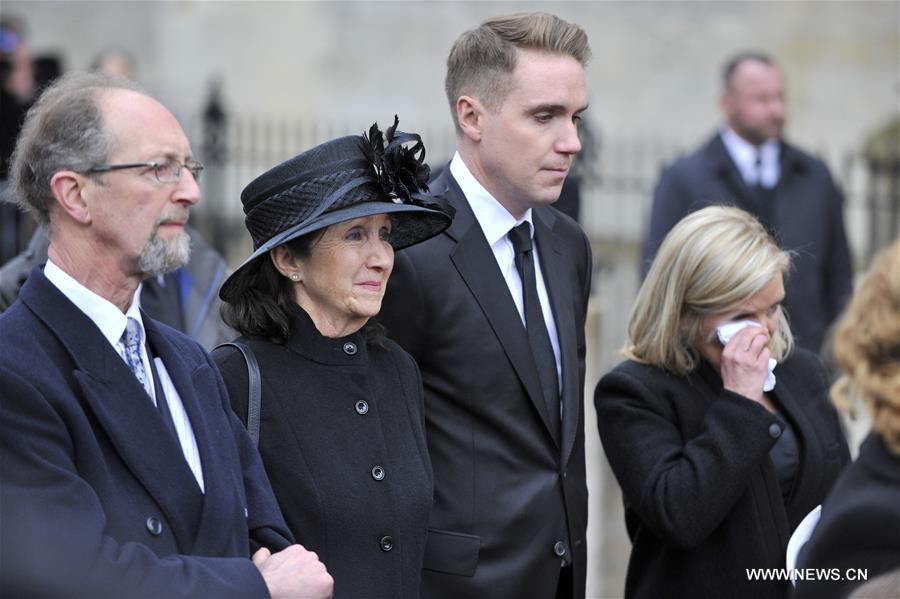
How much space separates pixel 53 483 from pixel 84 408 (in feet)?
0.72

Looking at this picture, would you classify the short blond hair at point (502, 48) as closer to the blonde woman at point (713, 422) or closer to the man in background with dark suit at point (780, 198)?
the blonde woman at point (713, 422)

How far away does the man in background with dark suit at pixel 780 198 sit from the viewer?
24.2 ft

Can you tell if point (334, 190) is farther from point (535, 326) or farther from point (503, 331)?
point (535, 326)

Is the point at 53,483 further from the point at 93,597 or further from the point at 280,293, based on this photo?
the point at 280,293

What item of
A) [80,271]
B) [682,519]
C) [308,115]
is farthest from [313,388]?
[308,115]

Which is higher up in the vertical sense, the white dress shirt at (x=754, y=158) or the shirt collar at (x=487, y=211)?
the shirt collar at (x=487, y=211)

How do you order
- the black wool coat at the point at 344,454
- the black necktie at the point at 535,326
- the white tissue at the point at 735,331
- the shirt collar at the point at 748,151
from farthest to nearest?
the shirt collar at the point at 748,151 < the white tissue at the point at 735,331 < the black necktie at the point at 535,326 < the black wool coat at the point at 344,454

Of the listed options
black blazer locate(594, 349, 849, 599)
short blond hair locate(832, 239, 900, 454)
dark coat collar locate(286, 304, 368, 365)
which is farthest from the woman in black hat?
short blond hair locate(832, 239, 900, 454)

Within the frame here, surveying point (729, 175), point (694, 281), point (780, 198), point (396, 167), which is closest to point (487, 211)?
point (396, 167)

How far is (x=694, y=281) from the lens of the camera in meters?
4.61

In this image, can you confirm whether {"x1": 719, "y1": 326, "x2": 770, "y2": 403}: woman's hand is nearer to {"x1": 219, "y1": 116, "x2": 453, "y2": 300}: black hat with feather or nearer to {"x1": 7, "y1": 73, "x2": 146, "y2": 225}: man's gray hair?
{"x1": 219, "y1": 116, "x2": 453, "y2": 300}: black hat with feather

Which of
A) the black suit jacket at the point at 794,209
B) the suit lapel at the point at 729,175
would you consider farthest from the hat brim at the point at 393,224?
the suit lapel at the point at 729,175

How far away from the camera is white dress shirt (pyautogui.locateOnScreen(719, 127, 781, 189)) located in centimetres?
787

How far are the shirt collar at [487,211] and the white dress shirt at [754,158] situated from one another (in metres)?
3.54
